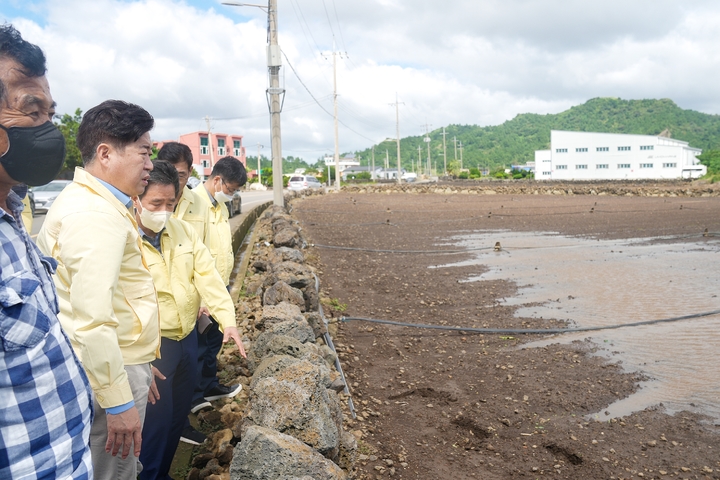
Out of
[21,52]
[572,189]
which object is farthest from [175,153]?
[572,189]

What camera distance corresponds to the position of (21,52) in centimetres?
167

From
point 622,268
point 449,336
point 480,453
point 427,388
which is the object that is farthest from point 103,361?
point 622,268

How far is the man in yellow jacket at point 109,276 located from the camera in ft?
6.38

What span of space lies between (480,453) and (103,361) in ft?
9.03

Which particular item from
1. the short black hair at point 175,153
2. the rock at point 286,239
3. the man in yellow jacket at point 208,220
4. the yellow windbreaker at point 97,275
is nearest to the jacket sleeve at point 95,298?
the yellow windbreaker at point 97,275

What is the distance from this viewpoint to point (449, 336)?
21.0 ft

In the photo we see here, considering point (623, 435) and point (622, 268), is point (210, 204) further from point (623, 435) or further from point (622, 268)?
point (622, 268)

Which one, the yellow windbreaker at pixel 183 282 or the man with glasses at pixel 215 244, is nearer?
the yellow windbreaker at pixel 183 282

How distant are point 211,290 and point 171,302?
227mm

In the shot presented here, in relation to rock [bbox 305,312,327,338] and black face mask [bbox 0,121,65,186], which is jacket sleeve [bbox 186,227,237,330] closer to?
black face mask [bbox 0,121,65,186]

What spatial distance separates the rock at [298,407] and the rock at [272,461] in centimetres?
36

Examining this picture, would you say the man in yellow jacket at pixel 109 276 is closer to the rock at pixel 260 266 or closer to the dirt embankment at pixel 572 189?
the rock at pixel 260 266

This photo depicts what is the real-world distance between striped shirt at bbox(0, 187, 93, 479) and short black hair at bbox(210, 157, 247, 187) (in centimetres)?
326

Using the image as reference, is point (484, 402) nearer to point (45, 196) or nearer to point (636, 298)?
point (636, 298)
